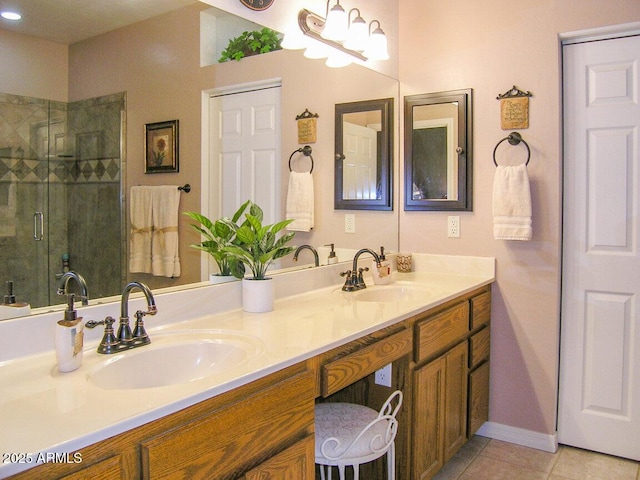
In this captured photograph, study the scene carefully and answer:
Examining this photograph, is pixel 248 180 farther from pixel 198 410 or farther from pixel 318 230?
pixel 198 410

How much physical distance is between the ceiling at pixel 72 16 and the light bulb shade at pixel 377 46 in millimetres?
1288

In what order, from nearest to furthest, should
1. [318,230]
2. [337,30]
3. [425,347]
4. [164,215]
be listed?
[164,215]
[425,347]
[337,30]
[318,230]

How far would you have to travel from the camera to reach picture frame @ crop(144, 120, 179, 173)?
1.70m

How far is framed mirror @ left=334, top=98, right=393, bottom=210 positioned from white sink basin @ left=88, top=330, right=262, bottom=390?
4.32ft

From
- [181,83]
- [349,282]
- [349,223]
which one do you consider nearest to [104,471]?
[181,83]

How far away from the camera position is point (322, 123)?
2.57m

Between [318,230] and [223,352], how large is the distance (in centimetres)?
114

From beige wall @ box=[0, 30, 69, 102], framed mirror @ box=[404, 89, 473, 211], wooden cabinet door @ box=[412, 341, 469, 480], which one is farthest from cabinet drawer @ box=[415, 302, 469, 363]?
beige wall @ box=[0, 30, 69, 102]

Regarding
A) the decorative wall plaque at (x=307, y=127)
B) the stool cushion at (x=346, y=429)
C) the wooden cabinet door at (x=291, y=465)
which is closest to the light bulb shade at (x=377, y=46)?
the decorative wall plaque at (x=307, y=127)

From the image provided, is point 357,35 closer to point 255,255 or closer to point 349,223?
point 349,223

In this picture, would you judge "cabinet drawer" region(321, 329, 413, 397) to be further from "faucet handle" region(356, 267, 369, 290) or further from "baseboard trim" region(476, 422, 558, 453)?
"baseboard trim" region(476, 422, 558, 453)

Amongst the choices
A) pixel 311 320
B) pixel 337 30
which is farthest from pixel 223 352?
pixel 337 30

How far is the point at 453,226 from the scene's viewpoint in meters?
2.88

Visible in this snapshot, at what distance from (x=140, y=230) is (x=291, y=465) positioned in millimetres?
846
